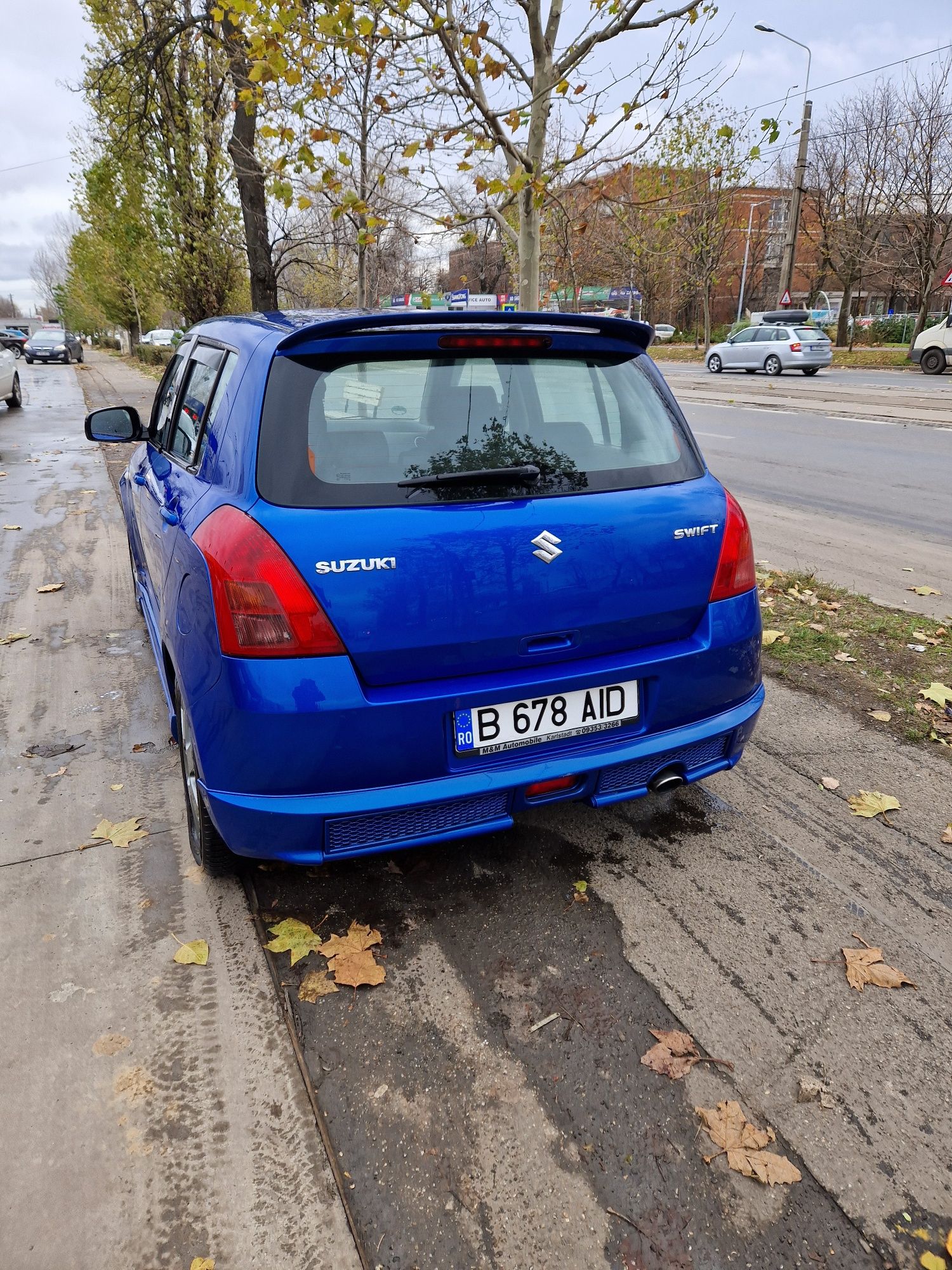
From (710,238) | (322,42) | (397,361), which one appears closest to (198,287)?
(322,42)

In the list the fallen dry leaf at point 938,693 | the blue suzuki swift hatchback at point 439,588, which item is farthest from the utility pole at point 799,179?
the blue suzuki swift hatchback at point 439,588

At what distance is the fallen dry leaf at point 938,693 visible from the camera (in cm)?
411

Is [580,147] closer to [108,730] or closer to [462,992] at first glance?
[108,730]

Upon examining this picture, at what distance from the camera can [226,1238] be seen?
173 centimetres

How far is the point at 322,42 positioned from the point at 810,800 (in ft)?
19.8

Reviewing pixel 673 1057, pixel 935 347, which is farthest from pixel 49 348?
pixel 673 1057

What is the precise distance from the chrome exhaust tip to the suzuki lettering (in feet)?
3.70

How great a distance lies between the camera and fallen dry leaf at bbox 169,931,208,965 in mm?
2475

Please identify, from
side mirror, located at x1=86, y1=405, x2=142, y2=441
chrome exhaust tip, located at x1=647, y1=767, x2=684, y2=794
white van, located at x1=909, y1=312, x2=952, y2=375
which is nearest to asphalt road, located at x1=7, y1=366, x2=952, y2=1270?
chrome exhaust tip, located at x1=647, y1=767, x2=684, y2=794

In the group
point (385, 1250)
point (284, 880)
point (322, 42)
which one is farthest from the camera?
point (322, 42)

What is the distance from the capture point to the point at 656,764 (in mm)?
2648

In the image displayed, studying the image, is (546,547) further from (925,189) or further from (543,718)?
(925,189)

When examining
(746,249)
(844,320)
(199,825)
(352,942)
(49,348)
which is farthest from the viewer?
(746,249)

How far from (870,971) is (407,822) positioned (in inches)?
55.1
